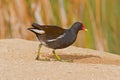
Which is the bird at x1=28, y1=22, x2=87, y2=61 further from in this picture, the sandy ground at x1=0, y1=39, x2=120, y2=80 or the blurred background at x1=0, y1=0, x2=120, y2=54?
the blurred background at x1=0, y1=0, x2=120, y2=54

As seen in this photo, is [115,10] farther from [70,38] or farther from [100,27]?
[70,38]

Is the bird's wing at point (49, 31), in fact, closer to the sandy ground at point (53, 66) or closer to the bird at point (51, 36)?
the bird at point (51, 36)

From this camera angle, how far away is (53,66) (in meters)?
5.79

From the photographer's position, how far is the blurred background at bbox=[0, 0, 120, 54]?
8.04 meters

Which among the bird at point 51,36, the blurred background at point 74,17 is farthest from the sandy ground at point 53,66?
the blurred background at point 74,17

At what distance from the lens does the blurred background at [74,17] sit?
8.04m

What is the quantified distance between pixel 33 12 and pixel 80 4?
69 centimetres

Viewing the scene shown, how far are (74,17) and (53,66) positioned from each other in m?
2.39

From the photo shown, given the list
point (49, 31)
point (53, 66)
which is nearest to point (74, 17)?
point (49, 31)

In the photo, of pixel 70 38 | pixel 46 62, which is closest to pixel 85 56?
pixel 70 38

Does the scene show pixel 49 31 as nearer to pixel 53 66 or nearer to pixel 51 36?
pixel 51 36

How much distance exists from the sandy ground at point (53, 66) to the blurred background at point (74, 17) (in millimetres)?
528

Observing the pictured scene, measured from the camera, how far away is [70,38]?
21.6 ft

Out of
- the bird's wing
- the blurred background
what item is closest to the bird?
the bird's wing
